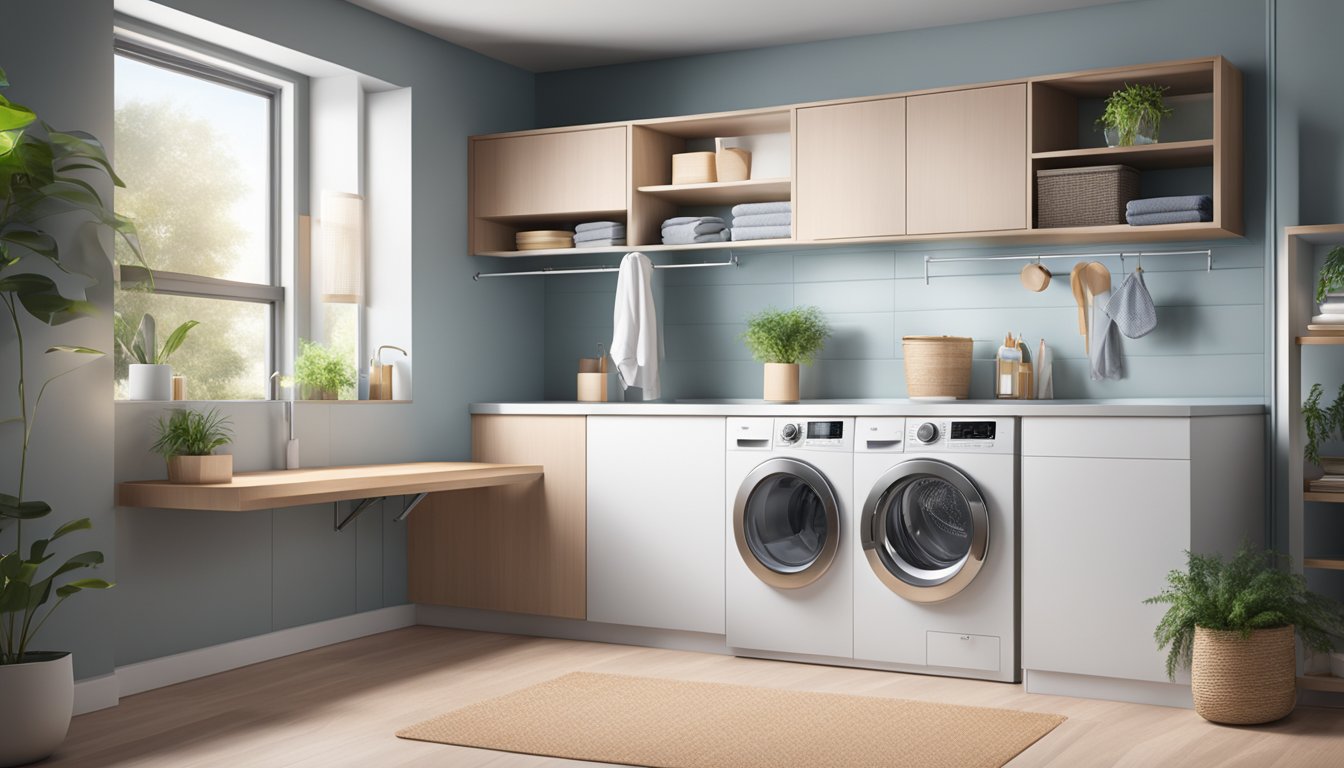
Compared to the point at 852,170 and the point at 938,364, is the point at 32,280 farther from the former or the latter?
the point at 938,364


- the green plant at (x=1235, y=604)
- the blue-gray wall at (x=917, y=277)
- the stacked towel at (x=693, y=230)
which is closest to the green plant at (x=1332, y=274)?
the blue-gray wall at (x=917, y=277)

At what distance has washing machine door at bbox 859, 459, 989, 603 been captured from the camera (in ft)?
→ 13.9

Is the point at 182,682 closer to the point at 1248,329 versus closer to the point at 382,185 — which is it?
the point at 382,185

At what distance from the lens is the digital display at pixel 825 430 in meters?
4.47

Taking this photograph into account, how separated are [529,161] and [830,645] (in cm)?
239

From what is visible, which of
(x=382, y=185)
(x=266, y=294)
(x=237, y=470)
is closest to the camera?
(x=237, y=470)

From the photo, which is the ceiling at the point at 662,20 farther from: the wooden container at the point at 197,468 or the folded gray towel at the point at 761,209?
the wooden container at the point at 197,468

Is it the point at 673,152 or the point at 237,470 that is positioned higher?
the point at 673,152

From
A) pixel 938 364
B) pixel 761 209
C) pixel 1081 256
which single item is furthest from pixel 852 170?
pixel 1081 256

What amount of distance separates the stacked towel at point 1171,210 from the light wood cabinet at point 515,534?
2159 millimetres

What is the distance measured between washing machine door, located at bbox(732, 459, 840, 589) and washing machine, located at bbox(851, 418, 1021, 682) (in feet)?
0.62

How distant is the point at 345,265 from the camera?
509 centimetres

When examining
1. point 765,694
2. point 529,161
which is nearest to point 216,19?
point 529,161

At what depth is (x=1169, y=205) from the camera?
429cm
